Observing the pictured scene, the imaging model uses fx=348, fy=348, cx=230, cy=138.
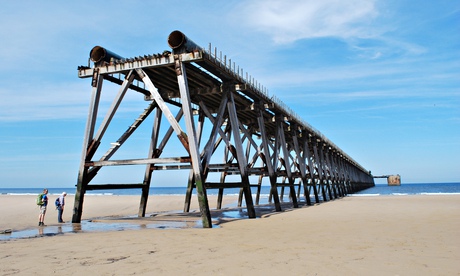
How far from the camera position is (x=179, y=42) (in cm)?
1256

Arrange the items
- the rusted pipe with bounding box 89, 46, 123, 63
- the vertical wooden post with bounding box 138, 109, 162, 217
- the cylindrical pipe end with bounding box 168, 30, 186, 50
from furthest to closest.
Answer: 1. the vertical wooden post with bounding box 138, 109, 162, 217
2. the rusted pipe with bounding box 89, 46, 123, 63
3. the cylindrical pipe end with bounding box 168, 30, 186, 50

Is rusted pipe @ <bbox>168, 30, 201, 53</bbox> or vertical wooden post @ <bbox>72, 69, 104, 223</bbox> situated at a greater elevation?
rusted pipe @ <bbox>168, 30, 201, 53</bbox>

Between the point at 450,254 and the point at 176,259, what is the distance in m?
5.19

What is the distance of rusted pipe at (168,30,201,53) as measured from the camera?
12508 mm

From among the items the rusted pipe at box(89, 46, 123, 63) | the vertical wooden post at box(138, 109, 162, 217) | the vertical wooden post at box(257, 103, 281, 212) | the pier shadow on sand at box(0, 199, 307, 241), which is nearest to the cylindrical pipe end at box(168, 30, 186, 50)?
the rusted pipe at box(89, 46, 123, 63)

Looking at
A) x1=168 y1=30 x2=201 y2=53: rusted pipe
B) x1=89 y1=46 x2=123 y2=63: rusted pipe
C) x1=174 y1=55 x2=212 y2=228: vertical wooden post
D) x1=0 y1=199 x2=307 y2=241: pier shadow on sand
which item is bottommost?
x1=0 y1=199 x2=307 y2=241: pier shadow on sand

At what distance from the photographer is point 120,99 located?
1408 cm

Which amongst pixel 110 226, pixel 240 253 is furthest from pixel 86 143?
pixel 240 253

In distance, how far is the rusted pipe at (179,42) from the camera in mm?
12508

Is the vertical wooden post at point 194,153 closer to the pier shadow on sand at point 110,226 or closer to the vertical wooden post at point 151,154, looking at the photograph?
the pier shadow on sand at point 110,226

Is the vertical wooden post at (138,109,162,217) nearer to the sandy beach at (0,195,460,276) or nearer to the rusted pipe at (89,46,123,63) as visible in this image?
the rusted pipe at (89,46,123,63)

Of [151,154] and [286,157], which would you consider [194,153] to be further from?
[286,157]

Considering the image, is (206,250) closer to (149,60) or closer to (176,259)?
(176,259)

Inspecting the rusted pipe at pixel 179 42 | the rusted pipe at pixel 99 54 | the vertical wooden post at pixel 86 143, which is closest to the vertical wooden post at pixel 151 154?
the vertical wooden post at pixel 86 143
